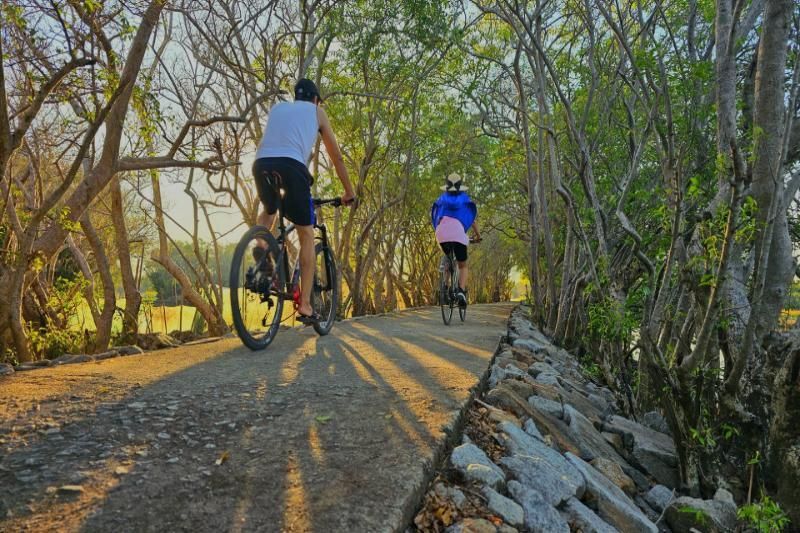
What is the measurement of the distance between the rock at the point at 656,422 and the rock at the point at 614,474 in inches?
72.1

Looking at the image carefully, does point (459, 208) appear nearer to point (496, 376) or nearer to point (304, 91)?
point (304, 91)

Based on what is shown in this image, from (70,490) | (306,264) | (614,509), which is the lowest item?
(614,509)

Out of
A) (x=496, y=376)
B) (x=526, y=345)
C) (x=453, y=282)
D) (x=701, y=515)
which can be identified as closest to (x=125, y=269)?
(x=453, y=282)

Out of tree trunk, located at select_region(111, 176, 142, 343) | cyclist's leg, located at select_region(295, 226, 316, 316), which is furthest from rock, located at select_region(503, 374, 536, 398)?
tree trunk, located at select_region(111, 176, 142, 343)

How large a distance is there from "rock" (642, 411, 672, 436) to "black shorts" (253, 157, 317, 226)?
3.67 meters

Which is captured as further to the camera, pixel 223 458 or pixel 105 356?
pixel 105 356

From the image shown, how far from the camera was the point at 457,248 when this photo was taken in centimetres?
732

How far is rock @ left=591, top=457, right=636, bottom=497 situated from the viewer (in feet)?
9.84

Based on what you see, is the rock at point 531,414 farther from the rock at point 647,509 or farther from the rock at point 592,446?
the rock at point 647,509

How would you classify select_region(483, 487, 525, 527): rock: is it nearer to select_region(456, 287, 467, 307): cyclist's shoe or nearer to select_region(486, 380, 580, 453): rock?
select_region(486, 380, 580, 453): rock

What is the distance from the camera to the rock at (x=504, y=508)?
1.83 m

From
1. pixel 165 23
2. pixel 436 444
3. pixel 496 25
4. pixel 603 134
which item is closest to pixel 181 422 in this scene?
pixel 436 444

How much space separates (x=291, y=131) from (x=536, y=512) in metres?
3.05

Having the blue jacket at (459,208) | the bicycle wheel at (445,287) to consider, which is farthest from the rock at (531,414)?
the bicycle wheel at (445,287)
